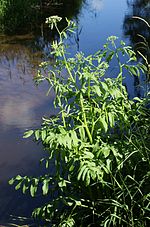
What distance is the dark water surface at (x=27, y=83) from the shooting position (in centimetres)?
461

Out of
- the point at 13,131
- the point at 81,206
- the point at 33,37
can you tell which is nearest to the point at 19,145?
the point at 13,131

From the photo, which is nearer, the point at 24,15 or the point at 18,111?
the point at 18,111

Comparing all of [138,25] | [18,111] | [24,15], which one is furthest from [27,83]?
[138,25]

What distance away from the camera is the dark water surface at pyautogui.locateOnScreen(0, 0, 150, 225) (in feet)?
15.1

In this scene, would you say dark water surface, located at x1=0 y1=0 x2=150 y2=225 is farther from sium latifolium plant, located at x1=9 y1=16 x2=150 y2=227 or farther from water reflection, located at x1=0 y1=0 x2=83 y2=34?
sium latifolium plant, located at x1=9 y1=16 x2=150 y2=227

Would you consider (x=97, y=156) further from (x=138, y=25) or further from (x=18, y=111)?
(x=138, y=25)

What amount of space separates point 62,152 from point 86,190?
457 millimetres

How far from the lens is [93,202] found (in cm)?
298

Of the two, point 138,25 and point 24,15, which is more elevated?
point 24,15

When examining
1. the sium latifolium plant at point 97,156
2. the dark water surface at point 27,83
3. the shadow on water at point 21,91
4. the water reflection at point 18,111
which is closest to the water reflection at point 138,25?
the dark water surface at point 27,83

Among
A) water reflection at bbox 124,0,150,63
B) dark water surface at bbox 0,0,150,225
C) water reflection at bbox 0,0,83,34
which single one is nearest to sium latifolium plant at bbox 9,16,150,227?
dark water surface at bbox 0,0,150,225

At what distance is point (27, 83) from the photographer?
7.69 meters

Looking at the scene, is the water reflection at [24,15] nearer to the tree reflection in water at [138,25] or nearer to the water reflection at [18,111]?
the water reflection at [18,111]

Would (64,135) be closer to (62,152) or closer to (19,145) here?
(62,152)
